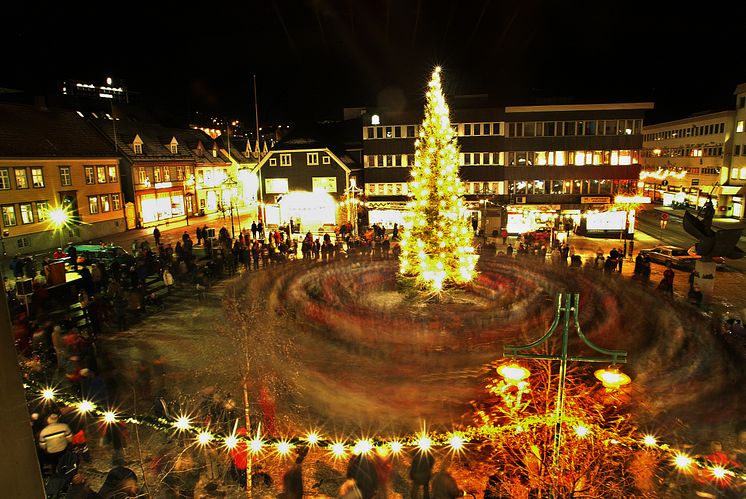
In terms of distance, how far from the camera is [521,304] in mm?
19531

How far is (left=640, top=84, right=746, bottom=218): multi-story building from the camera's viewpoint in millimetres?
51344

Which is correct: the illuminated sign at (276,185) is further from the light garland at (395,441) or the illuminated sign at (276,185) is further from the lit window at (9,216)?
the light garland at (395,441)

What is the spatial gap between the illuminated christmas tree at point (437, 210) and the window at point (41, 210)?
29960 mm

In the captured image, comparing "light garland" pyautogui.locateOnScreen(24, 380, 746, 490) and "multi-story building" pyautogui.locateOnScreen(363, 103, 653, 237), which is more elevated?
"multi-story building" pyautogui.locateOnScreen(363, 103, 653, 237)

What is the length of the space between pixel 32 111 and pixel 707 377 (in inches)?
1838

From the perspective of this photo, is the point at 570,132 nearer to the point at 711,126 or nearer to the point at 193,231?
the point at 711,126

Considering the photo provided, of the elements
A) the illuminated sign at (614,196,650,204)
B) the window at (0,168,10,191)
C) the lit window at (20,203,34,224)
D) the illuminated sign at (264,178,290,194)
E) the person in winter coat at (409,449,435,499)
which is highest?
the window at (0,168,10,191)

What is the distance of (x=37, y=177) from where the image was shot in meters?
35.7

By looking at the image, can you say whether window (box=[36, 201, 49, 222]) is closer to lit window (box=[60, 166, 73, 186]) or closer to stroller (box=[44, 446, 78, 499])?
lit window (box=[60, 166, 73, 186])

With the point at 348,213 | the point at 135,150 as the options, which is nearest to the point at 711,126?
the point at 348,213

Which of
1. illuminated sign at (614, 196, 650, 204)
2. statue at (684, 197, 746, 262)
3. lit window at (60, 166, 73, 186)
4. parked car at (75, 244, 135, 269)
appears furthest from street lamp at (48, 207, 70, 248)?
illuminated sign at (614, 196, 650, 204)

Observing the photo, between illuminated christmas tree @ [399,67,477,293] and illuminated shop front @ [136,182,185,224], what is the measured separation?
3474 centimetres

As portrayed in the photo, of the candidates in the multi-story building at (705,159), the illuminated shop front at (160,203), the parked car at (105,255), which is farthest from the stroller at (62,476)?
the multi-story building at (705,159)

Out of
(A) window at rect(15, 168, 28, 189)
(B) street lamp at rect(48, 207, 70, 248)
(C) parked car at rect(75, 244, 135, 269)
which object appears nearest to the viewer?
(C) parked car at rect(75, 244, 135, 269)
